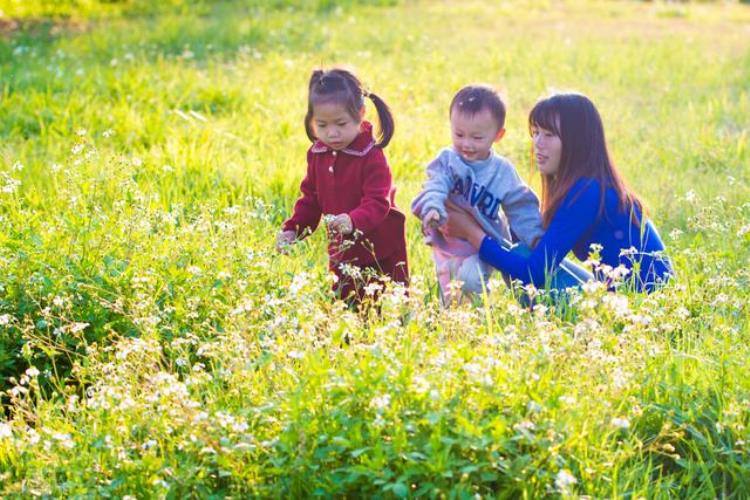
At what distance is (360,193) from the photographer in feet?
16.0

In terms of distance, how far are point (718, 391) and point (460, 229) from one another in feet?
5.00

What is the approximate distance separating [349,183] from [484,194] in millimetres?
609

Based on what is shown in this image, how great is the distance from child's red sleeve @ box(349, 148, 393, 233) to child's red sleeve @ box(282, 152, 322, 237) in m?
0.30

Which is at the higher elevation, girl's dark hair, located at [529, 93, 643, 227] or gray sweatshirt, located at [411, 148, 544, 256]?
girl's dark hair, located at [529, 93, 643, 227]

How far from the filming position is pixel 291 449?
3.09m

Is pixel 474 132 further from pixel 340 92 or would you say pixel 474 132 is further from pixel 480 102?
pixel 340 92

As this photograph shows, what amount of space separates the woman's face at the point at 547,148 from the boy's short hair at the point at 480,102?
21 centimetres

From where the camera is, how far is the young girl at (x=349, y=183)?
4.68 m

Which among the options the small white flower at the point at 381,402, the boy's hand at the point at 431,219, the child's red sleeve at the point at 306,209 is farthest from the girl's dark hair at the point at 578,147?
the small white flower at the point at 381,402

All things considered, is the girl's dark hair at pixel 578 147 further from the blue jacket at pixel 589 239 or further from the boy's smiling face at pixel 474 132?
the boy's smiling face at pixel 474 132

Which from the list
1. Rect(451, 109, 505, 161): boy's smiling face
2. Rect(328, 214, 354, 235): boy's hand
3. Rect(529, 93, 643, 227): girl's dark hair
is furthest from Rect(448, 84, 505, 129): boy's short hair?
Rect(328, 214, 354, 235): boy's hand

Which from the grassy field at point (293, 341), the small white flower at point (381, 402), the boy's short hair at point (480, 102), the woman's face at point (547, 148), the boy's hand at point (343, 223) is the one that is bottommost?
the grassy field at point (293, 341)

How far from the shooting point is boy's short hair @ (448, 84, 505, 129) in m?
4.62

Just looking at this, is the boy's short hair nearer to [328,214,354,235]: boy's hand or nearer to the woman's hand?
the woman's hand
